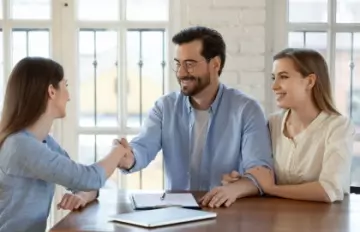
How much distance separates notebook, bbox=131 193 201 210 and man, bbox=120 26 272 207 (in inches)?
11.6

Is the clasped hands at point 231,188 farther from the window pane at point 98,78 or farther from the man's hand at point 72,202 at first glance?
the window pane at point 98,78

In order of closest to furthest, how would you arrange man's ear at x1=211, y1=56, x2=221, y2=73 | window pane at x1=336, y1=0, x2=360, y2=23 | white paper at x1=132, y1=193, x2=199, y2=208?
1. white paper at x1=132, y1=193, x2=199, y2=208
2. man's ear at x1=211, y1=56, x2=221, y2=73
3. window pane at x1=336, y1=0, x2=360, y2=23

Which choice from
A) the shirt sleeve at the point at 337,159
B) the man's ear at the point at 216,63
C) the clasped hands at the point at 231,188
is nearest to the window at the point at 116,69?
the man's ear at the point at 216,63

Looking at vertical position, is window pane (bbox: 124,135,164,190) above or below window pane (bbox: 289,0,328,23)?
below

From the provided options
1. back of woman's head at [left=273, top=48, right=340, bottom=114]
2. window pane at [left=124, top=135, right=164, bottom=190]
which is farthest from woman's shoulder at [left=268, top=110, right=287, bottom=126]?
window pane at [left=124, top=135, right=164, bottom=190]

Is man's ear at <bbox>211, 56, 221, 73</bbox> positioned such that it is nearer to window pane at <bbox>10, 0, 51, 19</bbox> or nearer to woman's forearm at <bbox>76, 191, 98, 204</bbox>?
woman's forearm at <bbox>76, 191, 98, 204</bbox>

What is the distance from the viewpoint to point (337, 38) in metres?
3.15

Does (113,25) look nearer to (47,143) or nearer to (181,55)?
(181,55)

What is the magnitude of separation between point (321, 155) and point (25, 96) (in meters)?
1.05

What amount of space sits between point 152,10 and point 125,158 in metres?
1.05

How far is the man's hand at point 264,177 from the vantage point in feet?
7.55

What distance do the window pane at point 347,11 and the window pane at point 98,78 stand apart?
3.59 ft

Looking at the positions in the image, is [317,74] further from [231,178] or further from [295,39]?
[295,39]

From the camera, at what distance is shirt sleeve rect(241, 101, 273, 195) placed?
243 centimetres
